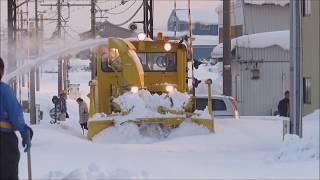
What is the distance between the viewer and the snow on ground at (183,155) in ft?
30.1

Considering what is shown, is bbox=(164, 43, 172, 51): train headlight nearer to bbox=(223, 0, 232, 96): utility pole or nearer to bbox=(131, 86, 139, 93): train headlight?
bbox=(131, 86, 139, 93): train headlight

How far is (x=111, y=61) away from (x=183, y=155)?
6117mm

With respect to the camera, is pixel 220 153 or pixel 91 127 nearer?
pixel 220 153

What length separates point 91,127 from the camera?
607 inches

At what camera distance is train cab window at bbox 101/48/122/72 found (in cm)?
1738

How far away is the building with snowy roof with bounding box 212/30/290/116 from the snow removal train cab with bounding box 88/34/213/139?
1399 cm

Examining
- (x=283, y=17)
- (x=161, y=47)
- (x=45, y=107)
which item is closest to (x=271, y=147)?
(x=161, y=47)

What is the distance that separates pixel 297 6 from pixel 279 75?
2039 centimetres

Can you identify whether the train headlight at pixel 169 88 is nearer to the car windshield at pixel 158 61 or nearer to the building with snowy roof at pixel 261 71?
the car windshield at pixel 158 61

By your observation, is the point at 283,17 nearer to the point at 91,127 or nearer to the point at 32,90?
the point at 32,90

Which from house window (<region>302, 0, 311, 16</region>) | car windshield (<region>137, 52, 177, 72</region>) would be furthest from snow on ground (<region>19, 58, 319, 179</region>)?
house window (<region>302, 0, 311, 16</region>)

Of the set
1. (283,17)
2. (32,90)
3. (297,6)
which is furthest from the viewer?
(283,17)

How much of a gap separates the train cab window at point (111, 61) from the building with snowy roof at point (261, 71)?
48.4 ft

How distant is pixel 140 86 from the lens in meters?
16.3
